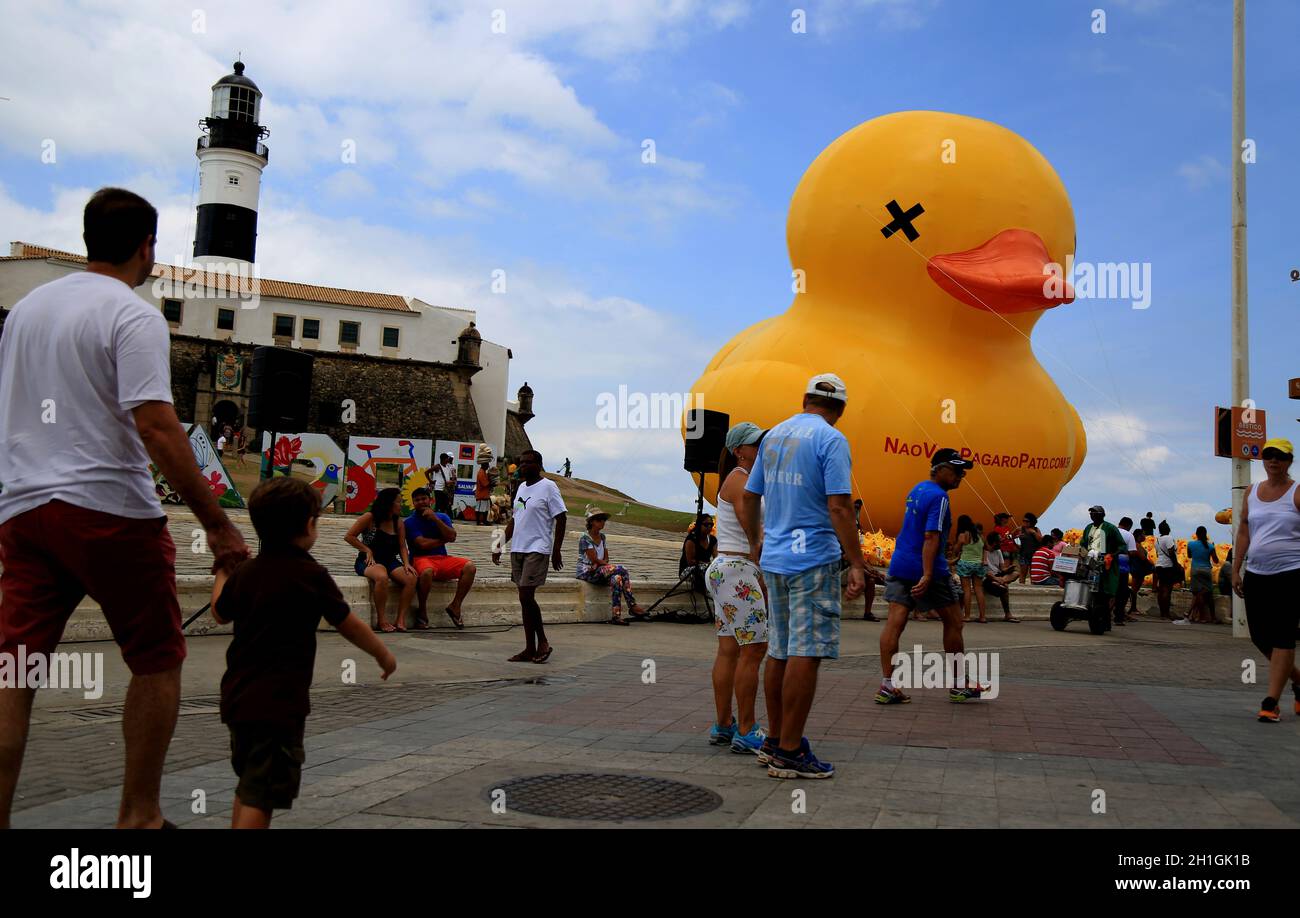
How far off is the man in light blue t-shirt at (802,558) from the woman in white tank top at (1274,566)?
3.16 meters

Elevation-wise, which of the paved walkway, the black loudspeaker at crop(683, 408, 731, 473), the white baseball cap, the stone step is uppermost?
the black loudspeaker at crop(683, 408, 731, 473)

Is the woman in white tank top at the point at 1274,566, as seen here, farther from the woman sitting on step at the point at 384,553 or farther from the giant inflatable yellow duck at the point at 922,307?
the giant inflatable yellow duck at the point at 922,307

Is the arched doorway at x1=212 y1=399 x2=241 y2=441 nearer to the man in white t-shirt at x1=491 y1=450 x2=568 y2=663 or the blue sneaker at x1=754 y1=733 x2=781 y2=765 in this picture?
the man in white t-shirt at x1=491 y1=450 x2=568 y2=663

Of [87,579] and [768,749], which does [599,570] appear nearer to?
[768,749]

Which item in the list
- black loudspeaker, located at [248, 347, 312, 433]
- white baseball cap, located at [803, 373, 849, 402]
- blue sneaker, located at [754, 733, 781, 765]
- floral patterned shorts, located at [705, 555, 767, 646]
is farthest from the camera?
black loudspeaker, located at [248, 347, 312, 433]

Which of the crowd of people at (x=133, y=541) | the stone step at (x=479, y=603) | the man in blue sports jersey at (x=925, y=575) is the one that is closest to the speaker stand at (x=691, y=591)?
the stone step at (x=479, y=603)

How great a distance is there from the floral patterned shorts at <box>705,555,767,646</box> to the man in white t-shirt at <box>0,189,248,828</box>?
117 inches

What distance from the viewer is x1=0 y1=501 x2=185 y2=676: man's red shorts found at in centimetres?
341

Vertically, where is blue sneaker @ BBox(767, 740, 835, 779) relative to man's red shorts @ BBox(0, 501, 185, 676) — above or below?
below

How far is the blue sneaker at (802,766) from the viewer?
16.8ft

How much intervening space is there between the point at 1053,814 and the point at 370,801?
104 inches

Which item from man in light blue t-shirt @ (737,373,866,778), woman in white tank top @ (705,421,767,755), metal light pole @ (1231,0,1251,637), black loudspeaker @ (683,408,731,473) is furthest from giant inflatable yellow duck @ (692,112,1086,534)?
man in light blue t-shirt @ (737,373,866,778)

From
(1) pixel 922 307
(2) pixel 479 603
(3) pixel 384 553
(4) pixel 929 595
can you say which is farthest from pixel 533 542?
(1) pixel 922 307

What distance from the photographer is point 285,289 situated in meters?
61.5
